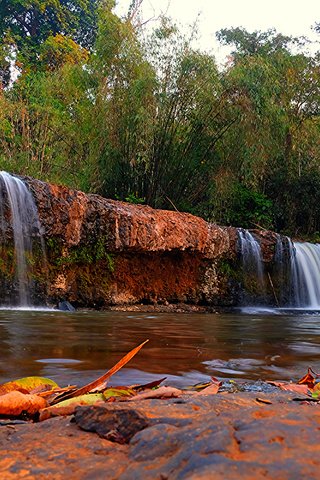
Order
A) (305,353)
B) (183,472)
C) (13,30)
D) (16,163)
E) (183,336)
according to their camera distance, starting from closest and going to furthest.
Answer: (183,472) < (305,353) < (183,336) < (16,163) < (13,30)

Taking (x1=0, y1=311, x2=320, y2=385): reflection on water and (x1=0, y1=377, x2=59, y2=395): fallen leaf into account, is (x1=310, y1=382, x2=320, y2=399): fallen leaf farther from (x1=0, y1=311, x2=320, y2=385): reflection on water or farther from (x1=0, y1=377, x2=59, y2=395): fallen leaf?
(x1=0, y1=377, x2=59, y2=395): fallen leaf

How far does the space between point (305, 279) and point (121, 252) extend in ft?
Answer: 15.8

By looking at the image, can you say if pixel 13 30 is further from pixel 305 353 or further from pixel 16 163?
pixel 305 353

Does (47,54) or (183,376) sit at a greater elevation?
(47,54)

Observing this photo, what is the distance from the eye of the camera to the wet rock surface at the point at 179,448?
726mm

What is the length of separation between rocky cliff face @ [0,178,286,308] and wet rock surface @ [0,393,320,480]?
818cm

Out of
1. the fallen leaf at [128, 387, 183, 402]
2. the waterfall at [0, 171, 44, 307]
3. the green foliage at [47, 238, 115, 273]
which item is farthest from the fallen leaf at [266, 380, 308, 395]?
the green foliage at [47, 238, 115, 273]

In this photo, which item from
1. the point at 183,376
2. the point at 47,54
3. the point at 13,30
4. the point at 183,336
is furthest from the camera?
the point at 13,30

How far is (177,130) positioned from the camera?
13.1 metres

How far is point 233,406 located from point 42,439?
468 millimetres

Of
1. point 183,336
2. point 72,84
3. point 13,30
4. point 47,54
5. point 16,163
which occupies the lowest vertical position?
point 183,336

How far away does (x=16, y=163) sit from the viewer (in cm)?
1508

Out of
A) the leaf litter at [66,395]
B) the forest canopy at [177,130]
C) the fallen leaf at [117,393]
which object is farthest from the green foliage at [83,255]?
the fallen leaf at [117,393]

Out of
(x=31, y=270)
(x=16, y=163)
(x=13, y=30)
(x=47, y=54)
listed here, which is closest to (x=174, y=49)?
(x=16, y=163)
